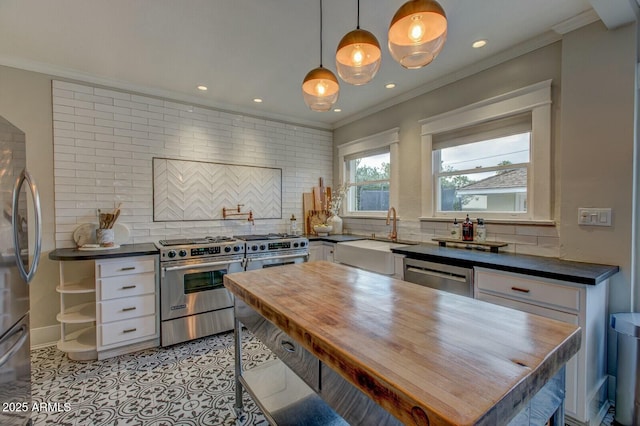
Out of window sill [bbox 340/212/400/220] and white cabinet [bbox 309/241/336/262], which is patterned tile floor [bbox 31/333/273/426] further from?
window sill [bbox 340/212/400/220]

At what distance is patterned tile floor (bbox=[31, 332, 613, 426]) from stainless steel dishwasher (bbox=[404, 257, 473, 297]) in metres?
1.11

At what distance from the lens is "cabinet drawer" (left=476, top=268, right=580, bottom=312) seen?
5.71 ft

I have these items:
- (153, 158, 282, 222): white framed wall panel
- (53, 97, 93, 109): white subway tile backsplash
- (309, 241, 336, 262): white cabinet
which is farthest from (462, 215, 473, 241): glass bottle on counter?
(53, 97, 93, 109): white subway tile backsplash

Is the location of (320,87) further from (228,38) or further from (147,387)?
(147,387)

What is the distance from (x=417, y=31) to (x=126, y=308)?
3.10 m

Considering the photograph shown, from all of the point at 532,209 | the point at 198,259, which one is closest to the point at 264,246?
the point at 198,259

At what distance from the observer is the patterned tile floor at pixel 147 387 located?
1.89m

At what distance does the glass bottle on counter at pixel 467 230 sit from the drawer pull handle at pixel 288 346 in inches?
84.2

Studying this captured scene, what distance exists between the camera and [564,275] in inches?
68.2

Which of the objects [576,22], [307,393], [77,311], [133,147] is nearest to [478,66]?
[576,22]

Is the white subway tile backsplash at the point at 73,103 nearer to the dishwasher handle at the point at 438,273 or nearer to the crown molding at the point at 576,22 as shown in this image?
the dishwasher handle at the point at 438,273

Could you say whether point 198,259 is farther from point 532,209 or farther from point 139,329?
point 532,209

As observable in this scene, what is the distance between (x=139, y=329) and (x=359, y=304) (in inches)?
97.4

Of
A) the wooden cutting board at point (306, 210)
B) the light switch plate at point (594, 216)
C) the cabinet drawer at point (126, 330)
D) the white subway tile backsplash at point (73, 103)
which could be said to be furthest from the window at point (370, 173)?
the white subway tile backsplash at point (73, 103)
